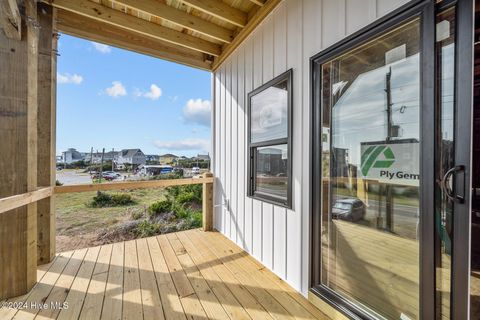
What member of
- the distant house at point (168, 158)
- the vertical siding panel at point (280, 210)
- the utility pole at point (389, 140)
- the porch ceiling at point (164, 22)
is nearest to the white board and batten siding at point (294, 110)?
the vertical siding panel at point (280, 210)

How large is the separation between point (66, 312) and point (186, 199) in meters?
2.62

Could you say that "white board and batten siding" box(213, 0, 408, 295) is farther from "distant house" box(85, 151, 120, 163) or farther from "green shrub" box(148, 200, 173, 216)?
"distant house" box(85, 151, 120, 163)

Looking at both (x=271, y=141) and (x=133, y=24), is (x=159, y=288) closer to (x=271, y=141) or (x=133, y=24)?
(x=271, y=141)

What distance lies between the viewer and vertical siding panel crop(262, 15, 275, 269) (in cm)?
217

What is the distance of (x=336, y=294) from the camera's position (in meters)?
1.54

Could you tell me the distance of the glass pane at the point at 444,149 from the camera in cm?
99

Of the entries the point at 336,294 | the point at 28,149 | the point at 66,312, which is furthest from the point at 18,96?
the point at 336,294

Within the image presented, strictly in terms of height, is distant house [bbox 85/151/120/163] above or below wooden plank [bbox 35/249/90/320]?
above

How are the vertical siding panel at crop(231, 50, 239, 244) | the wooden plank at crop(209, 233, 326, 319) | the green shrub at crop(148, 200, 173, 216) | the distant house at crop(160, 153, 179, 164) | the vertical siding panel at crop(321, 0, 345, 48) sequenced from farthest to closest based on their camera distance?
the green shrub at crop(148, 200, 173, 216) < the distant house at crop(160, 153, 179, 164) < the vertical siding panel at crop(231, 50, 239, 244) < the wooden plank at crop(209, 233, 326, 319) < the vertical siding panel at crop(321, 0, 345, 48)

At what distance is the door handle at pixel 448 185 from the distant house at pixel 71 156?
3.48 m

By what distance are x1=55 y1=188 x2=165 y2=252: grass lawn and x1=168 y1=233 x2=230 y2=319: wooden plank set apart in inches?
52.5

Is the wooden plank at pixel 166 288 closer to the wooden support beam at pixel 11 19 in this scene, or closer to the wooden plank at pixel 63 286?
the wooden plank at pixel 63 286

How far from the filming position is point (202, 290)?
1815mm

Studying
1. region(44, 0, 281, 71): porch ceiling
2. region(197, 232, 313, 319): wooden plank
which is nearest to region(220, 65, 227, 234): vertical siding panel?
region(44, 0, 281, 71): porch ceiling
